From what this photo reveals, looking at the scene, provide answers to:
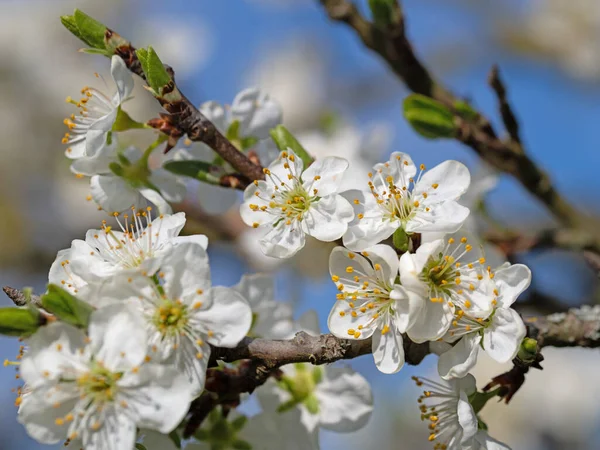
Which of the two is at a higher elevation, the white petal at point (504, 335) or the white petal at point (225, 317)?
the white petal at point (504, 335)

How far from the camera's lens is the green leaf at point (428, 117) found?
5.42 feet

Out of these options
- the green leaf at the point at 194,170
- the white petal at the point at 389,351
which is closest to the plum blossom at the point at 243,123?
the green leaf at the point at 194,170

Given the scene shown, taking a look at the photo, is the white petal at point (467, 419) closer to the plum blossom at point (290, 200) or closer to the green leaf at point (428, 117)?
the plum blossom at point (290, 200)

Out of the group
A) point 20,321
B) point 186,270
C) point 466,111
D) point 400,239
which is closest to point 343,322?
point 400,239

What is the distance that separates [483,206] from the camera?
6.97 ft

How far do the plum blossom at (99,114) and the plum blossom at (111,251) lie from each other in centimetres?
18

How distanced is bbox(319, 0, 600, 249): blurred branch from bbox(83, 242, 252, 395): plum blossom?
0.89 metres

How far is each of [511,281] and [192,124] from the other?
66cm

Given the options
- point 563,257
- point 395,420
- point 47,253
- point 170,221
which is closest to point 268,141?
point 170,221

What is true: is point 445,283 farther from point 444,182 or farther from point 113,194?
point 113,194

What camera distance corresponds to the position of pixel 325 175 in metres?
1.33

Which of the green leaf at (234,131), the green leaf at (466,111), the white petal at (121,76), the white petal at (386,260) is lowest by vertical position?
the white petal at (386,260)

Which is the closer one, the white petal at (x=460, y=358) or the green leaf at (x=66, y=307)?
the green leaf at (x=66, y=307)

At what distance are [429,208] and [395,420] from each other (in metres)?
4.00
